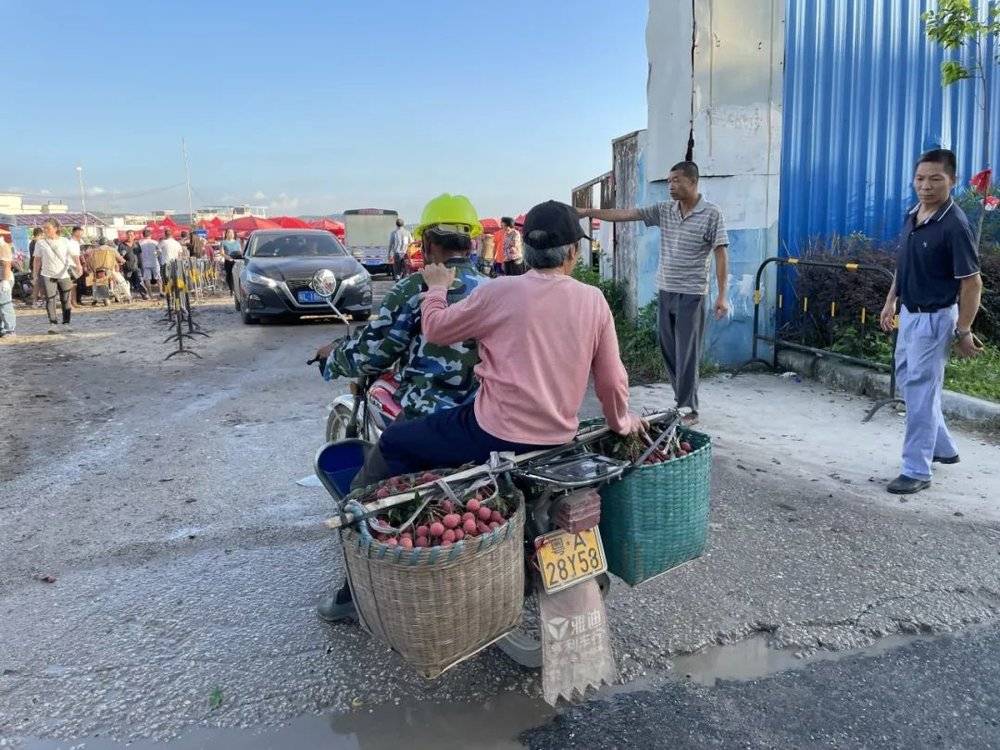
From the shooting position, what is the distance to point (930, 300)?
4699 mm

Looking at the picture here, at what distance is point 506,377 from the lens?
268 centimetres

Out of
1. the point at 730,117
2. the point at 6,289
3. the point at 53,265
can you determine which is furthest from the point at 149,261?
the point at 730,117

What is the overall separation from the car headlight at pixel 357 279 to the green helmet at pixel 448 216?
33.2 ft

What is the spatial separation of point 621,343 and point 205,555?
233 inches

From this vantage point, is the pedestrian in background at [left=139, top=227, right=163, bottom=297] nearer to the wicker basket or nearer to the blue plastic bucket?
the blue plastic bucket

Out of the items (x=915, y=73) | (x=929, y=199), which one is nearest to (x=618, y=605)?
(x=929, y=199)

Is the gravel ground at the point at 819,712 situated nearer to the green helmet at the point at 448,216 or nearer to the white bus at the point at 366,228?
the green helmet at the point at 448,216

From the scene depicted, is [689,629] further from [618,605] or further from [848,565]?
[848,565]

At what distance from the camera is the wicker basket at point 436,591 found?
2.27 meters

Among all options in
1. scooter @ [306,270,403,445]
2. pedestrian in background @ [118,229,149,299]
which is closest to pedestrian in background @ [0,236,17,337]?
pedestrian in background @ [118,229,149,299]

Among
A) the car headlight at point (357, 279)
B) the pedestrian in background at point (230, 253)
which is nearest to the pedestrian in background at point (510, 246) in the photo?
the car headlight at point (357, 279)

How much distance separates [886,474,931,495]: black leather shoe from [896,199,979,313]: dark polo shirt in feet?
3.39

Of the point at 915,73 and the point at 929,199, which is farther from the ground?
the point at 915,73

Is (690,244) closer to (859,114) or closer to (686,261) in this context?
(686,261)
